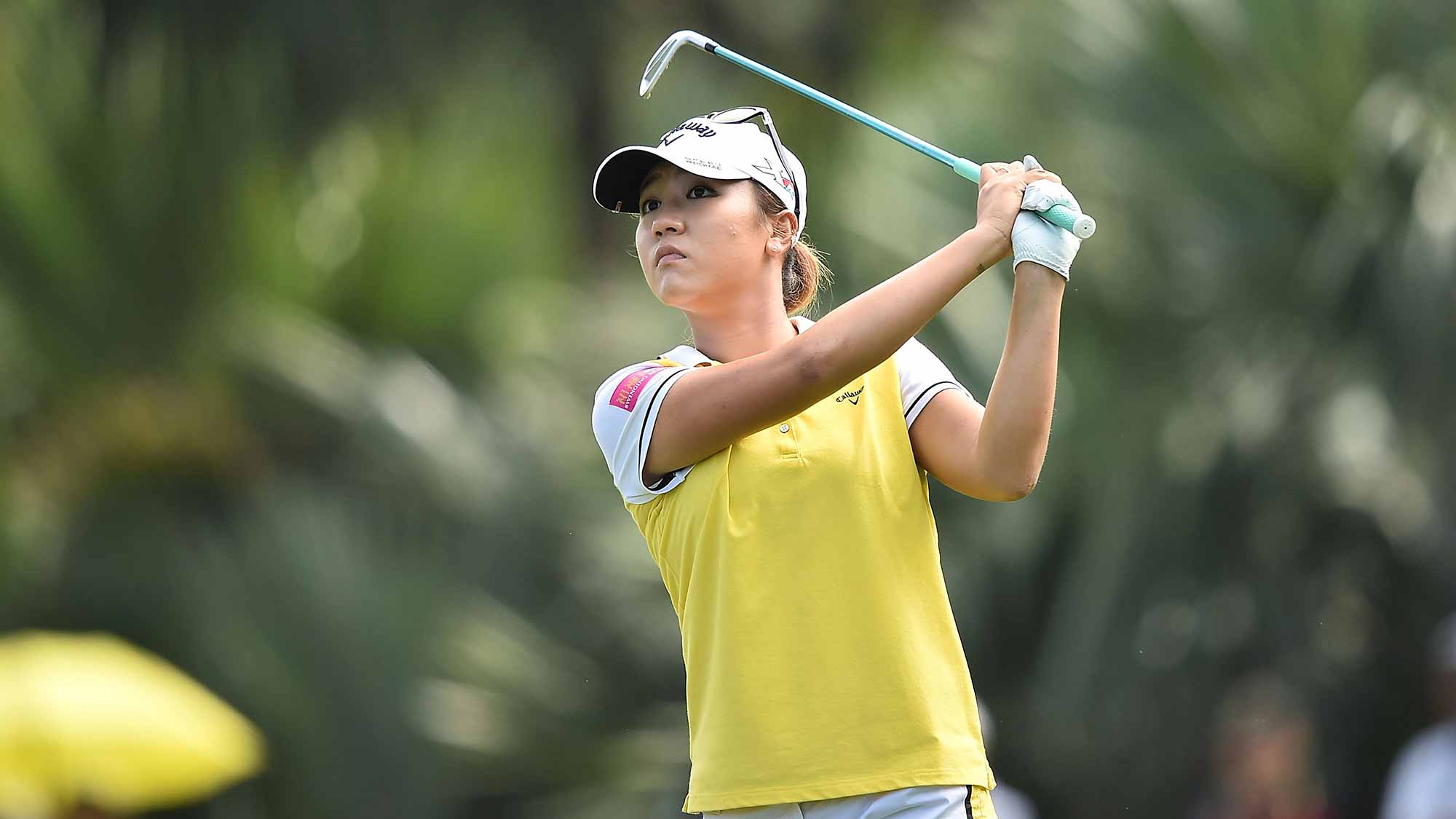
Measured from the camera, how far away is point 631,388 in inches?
116

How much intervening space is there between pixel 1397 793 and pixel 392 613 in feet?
13.4

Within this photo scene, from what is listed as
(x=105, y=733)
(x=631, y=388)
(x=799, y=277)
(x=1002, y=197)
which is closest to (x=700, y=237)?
(x=631, y=388)

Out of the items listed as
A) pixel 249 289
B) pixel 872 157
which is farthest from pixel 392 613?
pixel 872 157

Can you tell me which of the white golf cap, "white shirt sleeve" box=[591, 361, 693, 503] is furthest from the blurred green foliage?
"white shirt sleeve" box=[591, 361, 693, 503]

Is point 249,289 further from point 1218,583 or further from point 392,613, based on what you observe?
point 1218,583

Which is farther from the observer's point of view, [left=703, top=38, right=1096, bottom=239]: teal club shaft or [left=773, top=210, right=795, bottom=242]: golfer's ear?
[left=773, top=210, right=795, bottom=242]: golfer's ear

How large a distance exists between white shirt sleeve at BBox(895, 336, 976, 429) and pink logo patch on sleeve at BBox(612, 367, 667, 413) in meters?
0.39

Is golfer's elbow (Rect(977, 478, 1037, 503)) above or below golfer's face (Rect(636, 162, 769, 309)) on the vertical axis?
below

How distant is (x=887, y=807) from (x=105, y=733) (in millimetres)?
5057

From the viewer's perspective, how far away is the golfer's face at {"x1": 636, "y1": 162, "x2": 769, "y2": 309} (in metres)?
2.99

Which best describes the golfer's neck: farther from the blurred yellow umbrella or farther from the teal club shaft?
the blurred yellow umbrella

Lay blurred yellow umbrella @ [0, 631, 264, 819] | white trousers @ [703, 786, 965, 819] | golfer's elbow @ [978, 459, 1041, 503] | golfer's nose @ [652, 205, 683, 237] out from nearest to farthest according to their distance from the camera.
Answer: white trousers @ [703, 786, 965, 819] → golfer's elbow @ [978, 459, 1041, 503] → golfer's nose @ [652, 205, 683, 237] → blurred yellow umbrella @ [0, 631, 264, 819]

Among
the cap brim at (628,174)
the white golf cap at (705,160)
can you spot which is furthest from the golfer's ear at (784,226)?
the cap brim at (628,174)

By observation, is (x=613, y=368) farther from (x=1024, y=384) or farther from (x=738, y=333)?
(x=1024, y=384)
